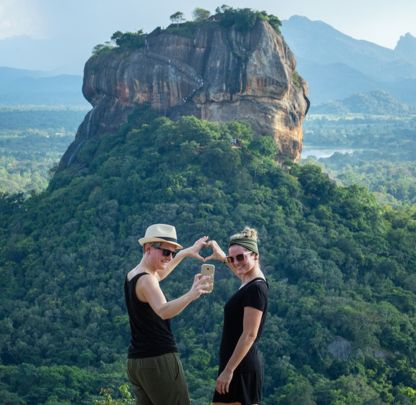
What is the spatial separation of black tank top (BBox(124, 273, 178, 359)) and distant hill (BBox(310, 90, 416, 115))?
15331 cm

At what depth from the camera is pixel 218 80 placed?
34781mm

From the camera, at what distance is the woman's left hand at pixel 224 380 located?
7780 millimetres

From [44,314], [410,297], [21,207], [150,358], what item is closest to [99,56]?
[21,207]

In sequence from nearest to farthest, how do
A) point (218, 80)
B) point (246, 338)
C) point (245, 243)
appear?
point (246, 338) → point (245, 243) → point (218, 80)

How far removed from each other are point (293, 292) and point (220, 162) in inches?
253

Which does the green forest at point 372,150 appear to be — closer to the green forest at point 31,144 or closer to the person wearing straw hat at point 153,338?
the green forest at point 31,144

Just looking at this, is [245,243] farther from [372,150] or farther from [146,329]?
[372,150]

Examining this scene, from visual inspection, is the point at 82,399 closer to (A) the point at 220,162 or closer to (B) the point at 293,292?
(B) the point at 293,292

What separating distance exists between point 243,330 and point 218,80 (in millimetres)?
27729

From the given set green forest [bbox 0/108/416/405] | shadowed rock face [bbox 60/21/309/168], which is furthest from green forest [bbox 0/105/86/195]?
green forest [bbox 0/108/416/405]

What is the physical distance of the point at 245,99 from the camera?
3459 cm


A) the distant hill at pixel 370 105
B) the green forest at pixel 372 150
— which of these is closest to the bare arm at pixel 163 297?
the green forest at pixel 372 150

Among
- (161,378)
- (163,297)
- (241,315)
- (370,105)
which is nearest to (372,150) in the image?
(370,105)

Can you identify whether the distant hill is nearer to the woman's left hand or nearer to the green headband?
the green headband
